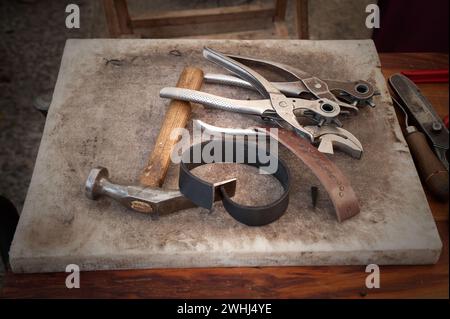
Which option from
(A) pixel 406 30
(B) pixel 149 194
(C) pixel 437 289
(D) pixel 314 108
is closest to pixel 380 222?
(C) pixel 437 289

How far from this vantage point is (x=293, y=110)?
109 cm

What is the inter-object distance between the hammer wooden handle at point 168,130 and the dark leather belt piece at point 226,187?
0.19ft

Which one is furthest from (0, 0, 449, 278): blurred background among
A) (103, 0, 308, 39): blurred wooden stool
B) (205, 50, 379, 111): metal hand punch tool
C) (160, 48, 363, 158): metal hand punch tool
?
(160, 48, 363, 158): metal hand punch tool

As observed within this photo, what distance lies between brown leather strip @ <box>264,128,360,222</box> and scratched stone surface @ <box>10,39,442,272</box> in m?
0.03

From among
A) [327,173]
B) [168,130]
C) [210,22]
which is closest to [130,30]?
[210,22]

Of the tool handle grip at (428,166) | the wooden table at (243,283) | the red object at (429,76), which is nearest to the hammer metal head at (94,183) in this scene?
the wooden table at (243,283)

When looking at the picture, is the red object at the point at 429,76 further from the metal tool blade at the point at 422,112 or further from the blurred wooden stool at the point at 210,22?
the blurred wooden stool at the point at 210,22

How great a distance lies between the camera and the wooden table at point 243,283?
94 cm

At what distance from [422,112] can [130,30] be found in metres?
1.01

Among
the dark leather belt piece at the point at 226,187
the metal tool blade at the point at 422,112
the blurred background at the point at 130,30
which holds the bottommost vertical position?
the blurred background at the point at 130,30

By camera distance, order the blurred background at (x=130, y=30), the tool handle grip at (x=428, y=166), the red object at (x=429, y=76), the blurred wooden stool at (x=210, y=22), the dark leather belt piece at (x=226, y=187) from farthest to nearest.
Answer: the blurred wooden stool at (x=210, y=22)
the blurred background at (x=130, y=30)
the red object at (x=429, y=76)
the tool handle grip at (x=428, y=166)
the dark leather belt piece at (x=226, y=187)

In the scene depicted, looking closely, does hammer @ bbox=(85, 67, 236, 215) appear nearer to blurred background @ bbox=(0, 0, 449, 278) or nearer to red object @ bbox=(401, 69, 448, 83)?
blurred background @ bbox=(0, 0, 449, 278)

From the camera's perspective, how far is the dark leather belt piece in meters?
0.94
